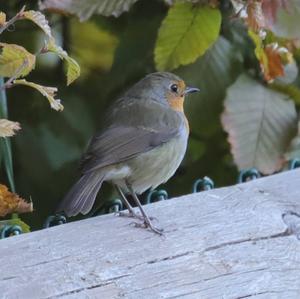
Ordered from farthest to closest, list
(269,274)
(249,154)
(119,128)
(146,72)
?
(146,72)
(249,154)
(119,128)
(269,274)

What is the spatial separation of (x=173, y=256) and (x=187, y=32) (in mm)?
1633

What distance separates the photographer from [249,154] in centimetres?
443

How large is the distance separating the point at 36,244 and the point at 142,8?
2283 mm

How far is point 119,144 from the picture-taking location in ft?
13.2

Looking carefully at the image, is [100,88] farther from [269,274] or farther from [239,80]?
[269,274]

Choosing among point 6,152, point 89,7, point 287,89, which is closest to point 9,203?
point 6,152

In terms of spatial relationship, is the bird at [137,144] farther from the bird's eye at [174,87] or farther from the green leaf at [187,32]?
the green leaf at [187,32]

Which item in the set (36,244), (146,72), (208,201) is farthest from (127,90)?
(36,244)

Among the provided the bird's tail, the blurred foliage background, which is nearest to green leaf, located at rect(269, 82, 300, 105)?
the blurred foliage background

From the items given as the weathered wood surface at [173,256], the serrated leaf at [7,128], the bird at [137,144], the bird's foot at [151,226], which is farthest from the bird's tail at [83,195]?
the serrated leaf at [7,128]

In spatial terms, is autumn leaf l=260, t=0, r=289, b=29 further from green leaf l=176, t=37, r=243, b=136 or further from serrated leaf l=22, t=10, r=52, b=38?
serrated leaf l=22, t=10, r=52, b=38

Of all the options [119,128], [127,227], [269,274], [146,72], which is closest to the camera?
[269,274]

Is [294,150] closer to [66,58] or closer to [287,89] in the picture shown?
[287,89]

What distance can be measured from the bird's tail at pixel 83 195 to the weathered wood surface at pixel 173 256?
337 millimetres
